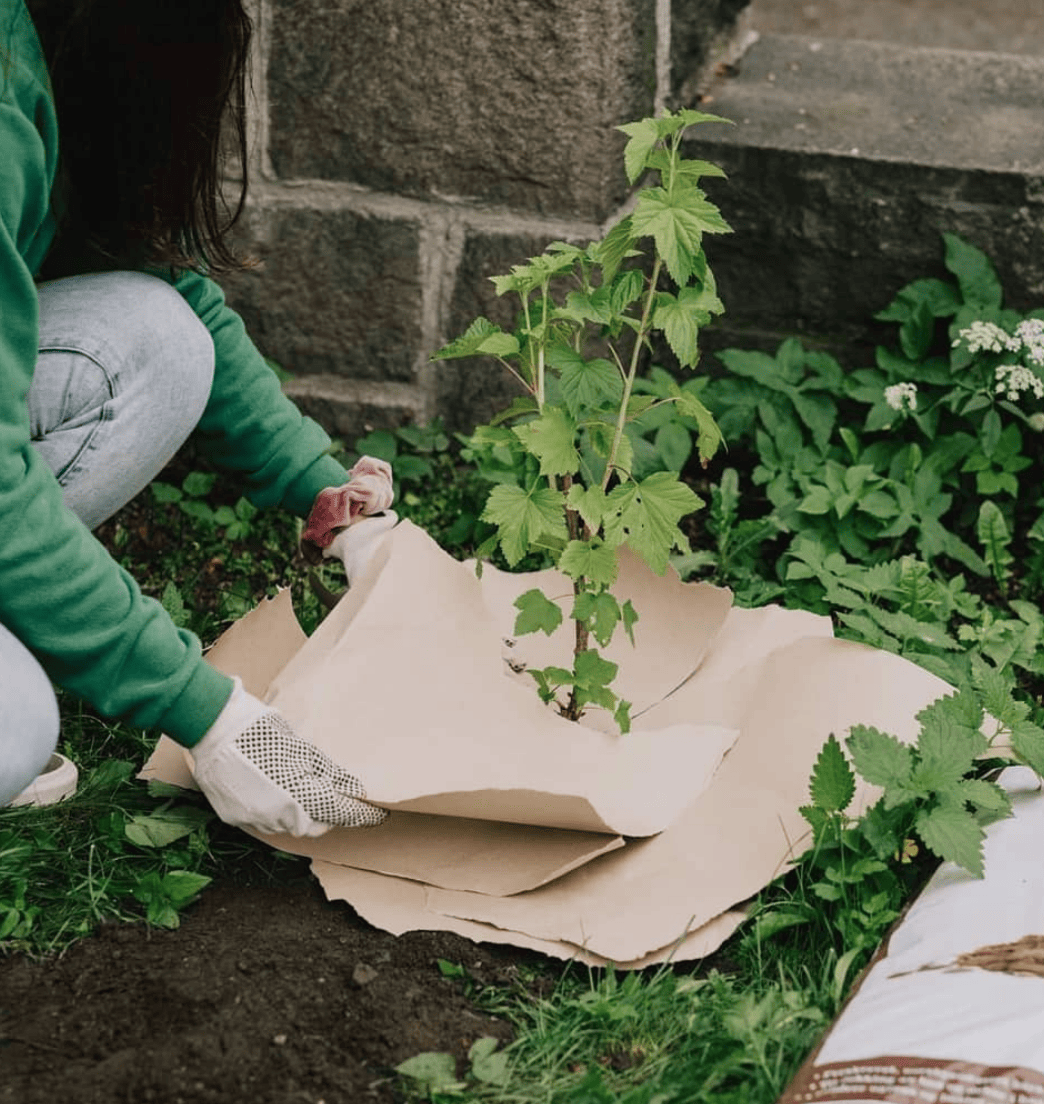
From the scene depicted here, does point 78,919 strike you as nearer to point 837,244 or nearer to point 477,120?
point 477,120

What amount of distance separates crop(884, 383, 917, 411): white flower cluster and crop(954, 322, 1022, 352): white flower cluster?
0.38 feet

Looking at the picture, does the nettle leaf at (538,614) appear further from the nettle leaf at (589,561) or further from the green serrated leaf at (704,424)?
the green serrated leaf at (704,424)

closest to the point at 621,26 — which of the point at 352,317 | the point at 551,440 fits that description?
the point at 352,317

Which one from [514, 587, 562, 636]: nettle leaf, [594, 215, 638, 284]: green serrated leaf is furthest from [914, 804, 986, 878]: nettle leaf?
[594, 215, 638, 284]: green serrated leaf

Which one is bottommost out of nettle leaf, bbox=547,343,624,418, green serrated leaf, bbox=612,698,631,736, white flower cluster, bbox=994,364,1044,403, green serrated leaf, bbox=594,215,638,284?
green serrated leaf, bbox=612,698,631,736

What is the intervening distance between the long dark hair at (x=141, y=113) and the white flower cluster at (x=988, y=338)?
50.0 inches

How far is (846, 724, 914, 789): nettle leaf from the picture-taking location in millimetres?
1547

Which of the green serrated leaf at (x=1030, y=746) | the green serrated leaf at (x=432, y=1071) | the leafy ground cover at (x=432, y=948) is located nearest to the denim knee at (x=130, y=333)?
the leafy ground cover at (x=432, y=948)

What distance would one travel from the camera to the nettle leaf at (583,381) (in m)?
1.61

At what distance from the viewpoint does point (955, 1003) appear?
4.27 ft

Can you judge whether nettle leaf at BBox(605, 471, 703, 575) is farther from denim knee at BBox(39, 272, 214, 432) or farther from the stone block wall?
the stone block wall

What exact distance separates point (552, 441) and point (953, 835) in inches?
23.4

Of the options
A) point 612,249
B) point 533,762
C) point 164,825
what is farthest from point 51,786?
point 612,249

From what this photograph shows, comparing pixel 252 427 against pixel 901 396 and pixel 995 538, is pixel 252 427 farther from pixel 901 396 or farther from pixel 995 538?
pixel 995 538
